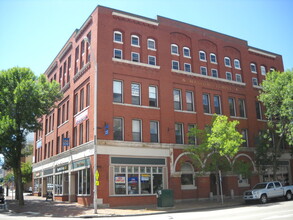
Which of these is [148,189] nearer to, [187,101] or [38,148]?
[187,101]

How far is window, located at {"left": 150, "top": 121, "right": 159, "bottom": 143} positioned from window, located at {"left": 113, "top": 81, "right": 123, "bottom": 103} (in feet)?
12.7

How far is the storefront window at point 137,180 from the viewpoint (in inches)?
1028

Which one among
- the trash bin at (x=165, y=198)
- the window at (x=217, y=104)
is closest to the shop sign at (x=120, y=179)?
the trash bin at (x=165, y=198)

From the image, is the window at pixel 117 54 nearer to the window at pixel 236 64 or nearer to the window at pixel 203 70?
the window at pixel 203 70

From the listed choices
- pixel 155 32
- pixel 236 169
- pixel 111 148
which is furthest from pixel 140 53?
pixel 236 169

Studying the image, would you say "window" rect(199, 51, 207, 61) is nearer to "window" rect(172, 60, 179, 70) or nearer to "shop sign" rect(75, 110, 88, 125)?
"window" rect(172, 60, 179, 70)

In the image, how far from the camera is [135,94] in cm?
2902

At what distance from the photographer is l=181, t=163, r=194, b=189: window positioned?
29533 mm

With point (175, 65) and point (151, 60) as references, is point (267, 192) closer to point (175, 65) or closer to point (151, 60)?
point (175, 65)

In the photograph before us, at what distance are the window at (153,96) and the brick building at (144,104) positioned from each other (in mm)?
99

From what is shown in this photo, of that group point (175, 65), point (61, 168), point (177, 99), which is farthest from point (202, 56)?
point (61, 168)

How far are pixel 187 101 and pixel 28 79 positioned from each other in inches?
621

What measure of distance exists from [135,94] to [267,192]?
46.7 feet

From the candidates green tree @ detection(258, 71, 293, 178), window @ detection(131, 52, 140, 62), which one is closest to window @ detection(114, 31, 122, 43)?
window @ detection(131, 52, 140, 62)
